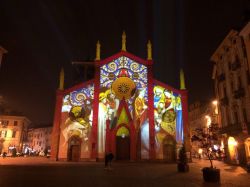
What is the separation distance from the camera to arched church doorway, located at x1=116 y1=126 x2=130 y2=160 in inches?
1316

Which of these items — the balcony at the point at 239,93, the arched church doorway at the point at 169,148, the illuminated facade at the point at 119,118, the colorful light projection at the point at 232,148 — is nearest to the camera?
the balcony at the point at 239,93

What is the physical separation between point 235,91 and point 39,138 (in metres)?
97.9

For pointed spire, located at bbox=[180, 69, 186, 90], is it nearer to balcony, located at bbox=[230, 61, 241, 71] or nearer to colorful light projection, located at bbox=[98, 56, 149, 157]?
colorful light projection, located at bbox=[98, 56, 149, 157]

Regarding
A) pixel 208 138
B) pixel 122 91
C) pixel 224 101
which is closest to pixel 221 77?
pixel 224 101

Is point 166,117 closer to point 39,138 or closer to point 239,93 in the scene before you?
point 239,93

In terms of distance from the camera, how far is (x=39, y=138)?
107 meters

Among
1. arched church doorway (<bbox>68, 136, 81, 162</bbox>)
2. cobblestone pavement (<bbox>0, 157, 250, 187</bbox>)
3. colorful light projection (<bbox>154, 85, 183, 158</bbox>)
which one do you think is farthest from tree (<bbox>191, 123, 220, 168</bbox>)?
arched church doorway (<bbox>68, 136, 81, 162</bbox>)

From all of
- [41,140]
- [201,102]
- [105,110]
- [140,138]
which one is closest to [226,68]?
Answer: [140,138]

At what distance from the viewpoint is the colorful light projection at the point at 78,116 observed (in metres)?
33.2

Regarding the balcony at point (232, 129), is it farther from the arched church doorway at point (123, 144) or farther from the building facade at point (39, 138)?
the building facade at point (39, 138)

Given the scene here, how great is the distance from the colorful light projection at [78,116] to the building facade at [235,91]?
20.7 metres

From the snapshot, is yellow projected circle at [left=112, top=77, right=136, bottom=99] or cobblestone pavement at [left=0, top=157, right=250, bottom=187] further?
yellow projected circle at [left=112, top=77, right=136, bottom=99]

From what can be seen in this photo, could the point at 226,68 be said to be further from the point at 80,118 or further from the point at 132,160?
the point at 80,118

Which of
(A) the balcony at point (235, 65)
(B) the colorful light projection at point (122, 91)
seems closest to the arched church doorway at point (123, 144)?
(B) the colorful light projection at point (122, 91)
